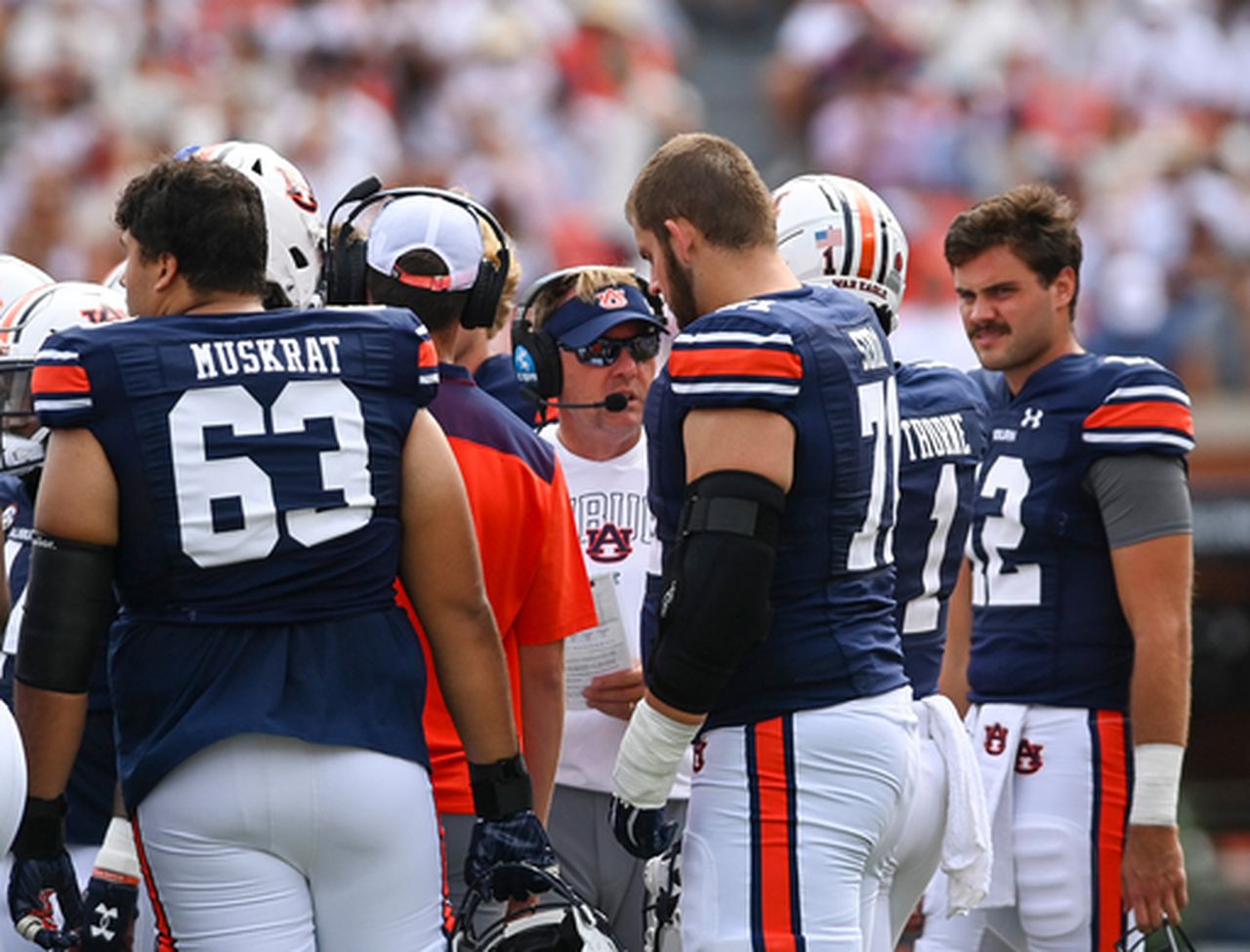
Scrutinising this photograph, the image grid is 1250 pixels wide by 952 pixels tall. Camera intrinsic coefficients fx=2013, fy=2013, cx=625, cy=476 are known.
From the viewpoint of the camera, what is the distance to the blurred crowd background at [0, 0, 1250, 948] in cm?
1135

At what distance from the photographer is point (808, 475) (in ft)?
11.8

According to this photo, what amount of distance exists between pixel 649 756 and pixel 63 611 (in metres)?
1.04

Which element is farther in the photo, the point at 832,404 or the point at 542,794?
the point at 542,794

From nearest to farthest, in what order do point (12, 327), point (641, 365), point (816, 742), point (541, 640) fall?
point (816, 742), point (541, 640), point (12, 327), point (641, 365)

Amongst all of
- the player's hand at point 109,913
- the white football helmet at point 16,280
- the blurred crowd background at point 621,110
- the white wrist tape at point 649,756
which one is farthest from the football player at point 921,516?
the blurred crowd background at point 621,110

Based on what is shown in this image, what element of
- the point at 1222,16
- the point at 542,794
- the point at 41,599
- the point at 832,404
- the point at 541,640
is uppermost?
the point at 1222,16

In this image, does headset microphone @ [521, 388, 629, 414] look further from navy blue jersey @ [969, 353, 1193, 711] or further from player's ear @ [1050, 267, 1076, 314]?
player's ear @ [1050, 267, 1076, 314]

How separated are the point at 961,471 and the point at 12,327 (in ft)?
6.83

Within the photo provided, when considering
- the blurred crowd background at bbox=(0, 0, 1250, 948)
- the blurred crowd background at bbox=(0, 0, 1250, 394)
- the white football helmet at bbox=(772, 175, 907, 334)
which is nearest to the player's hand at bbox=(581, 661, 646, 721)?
the white football helmet at bbox=(772, 175, 907, 334)

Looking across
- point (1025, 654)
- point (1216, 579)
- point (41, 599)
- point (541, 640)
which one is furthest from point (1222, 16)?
point (41, 599)

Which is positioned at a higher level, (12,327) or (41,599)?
(12,327)

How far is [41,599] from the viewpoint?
332cm

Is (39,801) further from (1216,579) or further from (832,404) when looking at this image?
(1216,579)

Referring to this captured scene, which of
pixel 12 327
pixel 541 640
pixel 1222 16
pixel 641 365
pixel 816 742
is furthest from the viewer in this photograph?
pixel 1222 16
